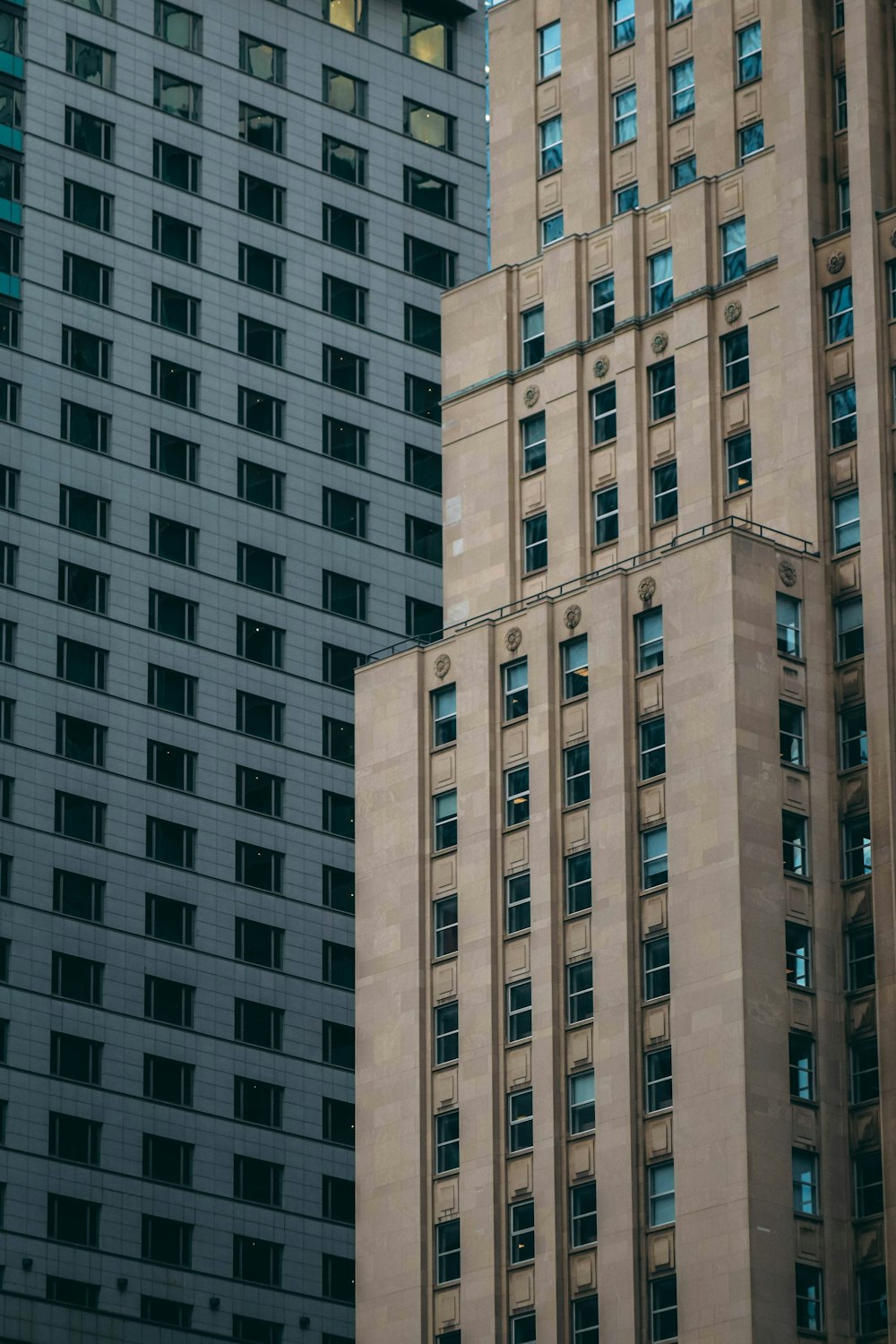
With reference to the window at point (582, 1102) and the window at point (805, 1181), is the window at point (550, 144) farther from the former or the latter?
the window at point (805, 1181)

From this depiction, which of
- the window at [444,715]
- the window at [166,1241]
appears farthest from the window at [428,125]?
the window at [166,1241]

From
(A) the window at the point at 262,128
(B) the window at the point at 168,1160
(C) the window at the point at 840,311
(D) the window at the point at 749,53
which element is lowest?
(B) the window at the point at 168,1160

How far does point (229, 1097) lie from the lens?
139125mm

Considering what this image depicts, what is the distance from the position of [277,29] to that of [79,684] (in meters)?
33.5

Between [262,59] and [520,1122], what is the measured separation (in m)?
60.2

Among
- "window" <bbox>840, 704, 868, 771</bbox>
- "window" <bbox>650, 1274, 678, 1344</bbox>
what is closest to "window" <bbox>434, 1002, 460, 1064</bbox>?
"window" <bbox>650, 1274, 678, 1344</bbox>

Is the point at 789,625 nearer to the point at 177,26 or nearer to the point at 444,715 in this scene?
the point at 444,715

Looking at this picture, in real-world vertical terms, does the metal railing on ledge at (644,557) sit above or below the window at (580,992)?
above

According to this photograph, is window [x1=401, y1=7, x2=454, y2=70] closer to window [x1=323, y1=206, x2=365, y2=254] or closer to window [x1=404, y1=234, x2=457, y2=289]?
window [x1=404, y1=234, x2=457, y2=289]

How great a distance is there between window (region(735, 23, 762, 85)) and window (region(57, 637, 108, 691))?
1404 inches

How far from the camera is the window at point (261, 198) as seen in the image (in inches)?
5979

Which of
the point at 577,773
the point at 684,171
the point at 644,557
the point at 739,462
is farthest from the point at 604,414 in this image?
the point at 577,773

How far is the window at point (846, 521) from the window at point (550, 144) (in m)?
21.9

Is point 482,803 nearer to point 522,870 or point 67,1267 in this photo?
point 522,870
